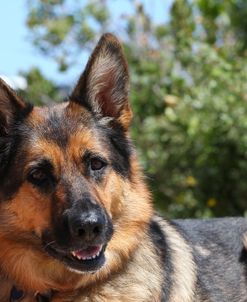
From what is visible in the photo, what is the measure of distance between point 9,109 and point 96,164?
0.64 metres

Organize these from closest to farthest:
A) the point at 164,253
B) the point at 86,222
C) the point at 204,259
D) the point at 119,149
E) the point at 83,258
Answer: the point at 86,222, the point at 83,258, the point at 119,149, the point at 164,253, the point at 204,259

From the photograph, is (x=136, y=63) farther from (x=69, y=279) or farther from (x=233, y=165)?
(x=69, y=279)

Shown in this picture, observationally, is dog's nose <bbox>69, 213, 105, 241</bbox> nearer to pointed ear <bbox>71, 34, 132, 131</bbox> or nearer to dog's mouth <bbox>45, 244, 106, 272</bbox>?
dog's mouth <bbox>45, 244, 106, 272</bbox>

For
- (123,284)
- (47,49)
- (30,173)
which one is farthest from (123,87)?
(47,49)

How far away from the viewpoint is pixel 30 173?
181 inches

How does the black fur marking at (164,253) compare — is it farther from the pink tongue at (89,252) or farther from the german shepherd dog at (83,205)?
the pink tongue at (89,252)

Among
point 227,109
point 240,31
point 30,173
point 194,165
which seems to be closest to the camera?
point 30,173

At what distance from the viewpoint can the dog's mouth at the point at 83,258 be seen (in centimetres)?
446

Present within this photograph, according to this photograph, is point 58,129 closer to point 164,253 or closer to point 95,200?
point 95,200

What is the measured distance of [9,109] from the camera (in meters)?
4.80

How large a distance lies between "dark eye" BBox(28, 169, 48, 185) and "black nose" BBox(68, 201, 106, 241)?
0.33m

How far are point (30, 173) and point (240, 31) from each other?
505 centimetres

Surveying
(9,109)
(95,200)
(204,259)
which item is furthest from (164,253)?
(9,109)

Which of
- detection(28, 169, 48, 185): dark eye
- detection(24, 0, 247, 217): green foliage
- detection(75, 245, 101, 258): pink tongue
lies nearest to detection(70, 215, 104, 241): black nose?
detection(75, 245, 101, 258): pink tongue
